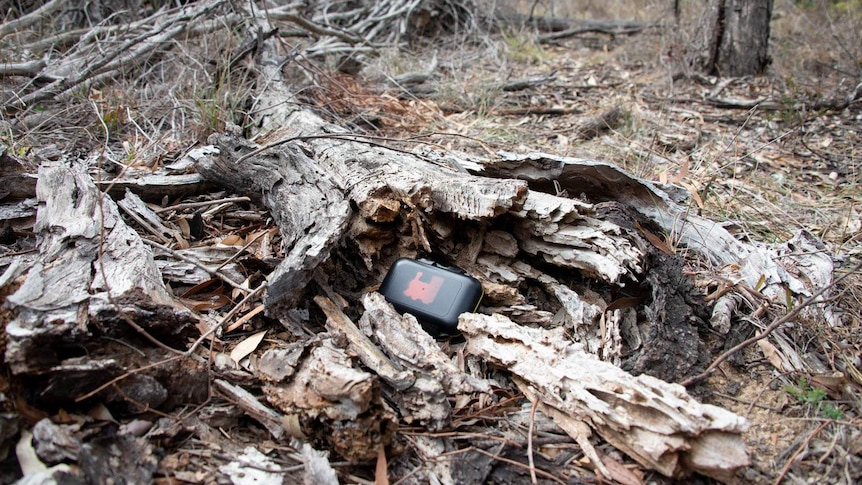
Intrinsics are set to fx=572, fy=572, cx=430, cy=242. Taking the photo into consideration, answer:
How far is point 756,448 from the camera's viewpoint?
4.83ft

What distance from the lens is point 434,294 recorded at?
1.83m

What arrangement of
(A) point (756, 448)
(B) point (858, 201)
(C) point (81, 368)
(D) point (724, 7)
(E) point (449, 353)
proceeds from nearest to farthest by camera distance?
(C) point (81, 368)
(A) point (756, 448)
(E) point (449, 353)
(B) point (858, 201)
(D) point (724, 7)

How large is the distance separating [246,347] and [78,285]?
0.49m

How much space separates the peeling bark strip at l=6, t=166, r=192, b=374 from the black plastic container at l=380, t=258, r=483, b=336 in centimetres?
64

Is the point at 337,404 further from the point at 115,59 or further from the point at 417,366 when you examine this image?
the point at 115,59

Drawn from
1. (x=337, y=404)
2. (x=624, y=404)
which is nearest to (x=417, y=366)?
(x=337, y=404)

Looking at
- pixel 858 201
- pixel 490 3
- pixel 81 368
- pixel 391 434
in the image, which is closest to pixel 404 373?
pixel 391 434

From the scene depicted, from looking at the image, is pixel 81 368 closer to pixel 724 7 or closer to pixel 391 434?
pixel 391 434

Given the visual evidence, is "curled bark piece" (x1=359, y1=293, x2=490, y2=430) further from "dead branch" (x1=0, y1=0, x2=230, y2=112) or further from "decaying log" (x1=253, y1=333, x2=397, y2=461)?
"dead branch" (x1=0, y1=0, x2=230, y2=112)

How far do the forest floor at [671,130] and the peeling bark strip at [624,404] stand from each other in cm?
12

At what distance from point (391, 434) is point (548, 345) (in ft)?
1.73

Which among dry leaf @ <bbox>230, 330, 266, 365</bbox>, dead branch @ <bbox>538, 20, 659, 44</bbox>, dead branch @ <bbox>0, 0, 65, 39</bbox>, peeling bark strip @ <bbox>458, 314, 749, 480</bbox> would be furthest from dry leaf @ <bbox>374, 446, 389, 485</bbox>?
dead branch @ <bbox>538, 20, 659, 44</bbox>

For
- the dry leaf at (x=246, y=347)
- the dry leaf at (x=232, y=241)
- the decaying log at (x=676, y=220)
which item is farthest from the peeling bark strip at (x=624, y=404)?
the dry leaf at (x=232, y=241)

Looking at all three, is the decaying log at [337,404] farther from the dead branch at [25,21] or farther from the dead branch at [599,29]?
the dead branch at [599,29]
